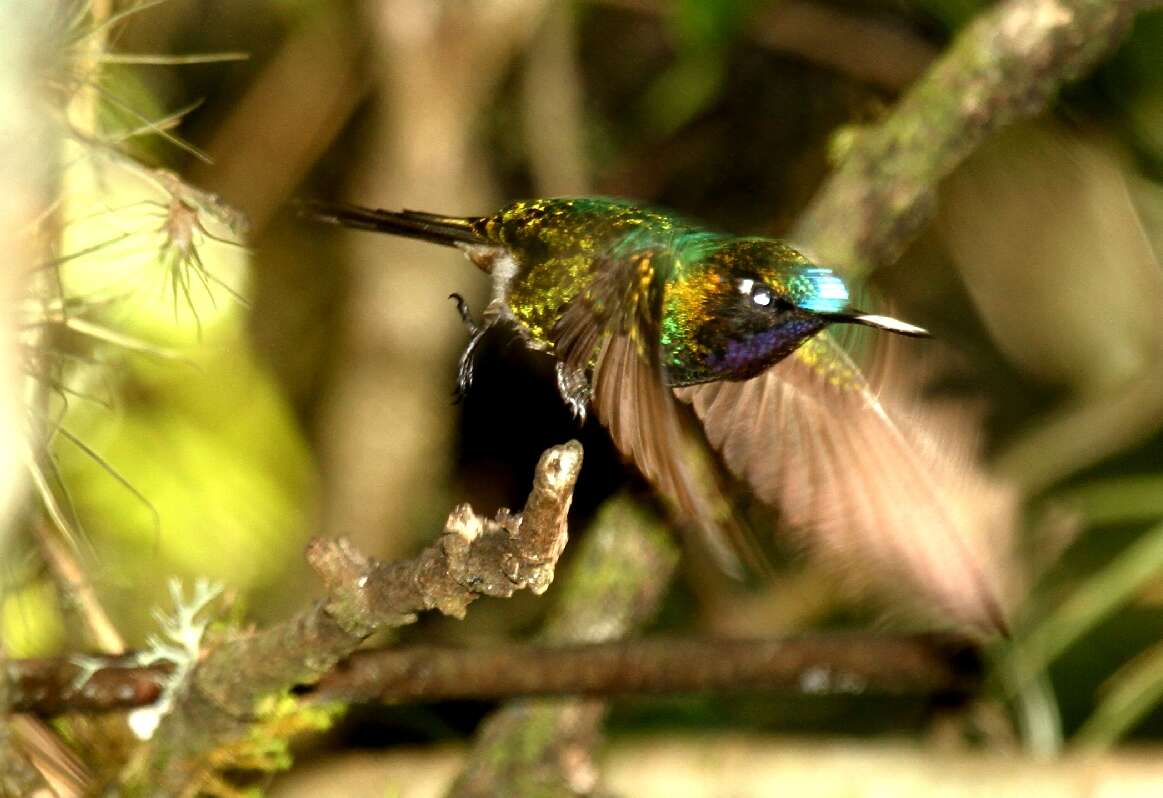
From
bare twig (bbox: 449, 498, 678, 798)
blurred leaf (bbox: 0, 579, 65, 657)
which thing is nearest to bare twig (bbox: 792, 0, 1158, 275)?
bare twig (bbox: 449, 498, 678, 798)

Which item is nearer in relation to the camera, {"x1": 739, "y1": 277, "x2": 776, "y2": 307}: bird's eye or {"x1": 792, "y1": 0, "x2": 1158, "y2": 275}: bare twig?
{"x1": 739, "y1": 277, "x2": 776, "y2": 307}: bird's eye

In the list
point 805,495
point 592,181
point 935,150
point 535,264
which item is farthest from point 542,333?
point 592,181

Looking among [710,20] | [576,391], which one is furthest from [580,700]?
[710,20]

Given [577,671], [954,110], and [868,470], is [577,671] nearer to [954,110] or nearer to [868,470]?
[868,470]

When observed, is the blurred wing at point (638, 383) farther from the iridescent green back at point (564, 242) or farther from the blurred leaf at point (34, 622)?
the blurred leaf at point (34, 622)

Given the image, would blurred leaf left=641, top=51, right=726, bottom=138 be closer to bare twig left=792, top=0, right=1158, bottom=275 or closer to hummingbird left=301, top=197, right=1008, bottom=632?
bare twig left=792, top=0, right=1158, bottom=275

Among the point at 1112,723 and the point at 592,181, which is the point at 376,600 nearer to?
the point at 1112,723

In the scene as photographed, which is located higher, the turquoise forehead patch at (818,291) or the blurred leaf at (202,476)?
the blurred leaf at (202,476)

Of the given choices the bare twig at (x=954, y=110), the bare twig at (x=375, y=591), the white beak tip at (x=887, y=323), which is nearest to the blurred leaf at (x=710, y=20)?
the bare twig at (x=954, y=110)
